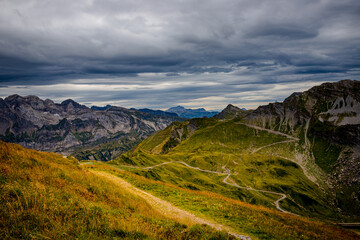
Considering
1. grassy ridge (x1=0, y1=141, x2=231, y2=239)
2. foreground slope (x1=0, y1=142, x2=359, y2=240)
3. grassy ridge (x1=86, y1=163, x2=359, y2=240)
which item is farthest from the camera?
grassy ridge (x1=86, y1=163, x2=359, y2=240)

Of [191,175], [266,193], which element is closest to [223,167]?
[266,193]

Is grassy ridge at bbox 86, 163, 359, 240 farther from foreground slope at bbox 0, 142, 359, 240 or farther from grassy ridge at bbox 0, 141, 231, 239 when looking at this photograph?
grassy ridge at bbox 0, 141, 231, 239

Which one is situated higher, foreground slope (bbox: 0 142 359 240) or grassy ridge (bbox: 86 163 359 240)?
foreground slope (bbox: 0 142 359 240)

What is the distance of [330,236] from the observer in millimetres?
20891

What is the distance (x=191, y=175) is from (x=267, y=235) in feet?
300

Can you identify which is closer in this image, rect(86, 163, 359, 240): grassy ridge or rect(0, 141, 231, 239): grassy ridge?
rect(0, 141, 231, 239): grassy ridge

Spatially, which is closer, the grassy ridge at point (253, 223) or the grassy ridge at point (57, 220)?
the grassy ridge at point (57, 220)

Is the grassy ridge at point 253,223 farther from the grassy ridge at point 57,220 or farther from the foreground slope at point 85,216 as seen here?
the grassy ridge at point 57,220

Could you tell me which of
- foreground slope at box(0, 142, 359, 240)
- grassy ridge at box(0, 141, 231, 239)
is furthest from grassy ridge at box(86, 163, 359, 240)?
grassy ridge at box(0, 141, 231, 239)

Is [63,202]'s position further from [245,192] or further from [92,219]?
[245,192]

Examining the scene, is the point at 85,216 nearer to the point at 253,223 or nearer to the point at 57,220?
the point at 57,220

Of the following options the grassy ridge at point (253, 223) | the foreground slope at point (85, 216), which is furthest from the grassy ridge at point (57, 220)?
the grassy ridge at point (253, 223)

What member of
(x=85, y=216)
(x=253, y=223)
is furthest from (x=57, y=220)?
(x=253, y=223)

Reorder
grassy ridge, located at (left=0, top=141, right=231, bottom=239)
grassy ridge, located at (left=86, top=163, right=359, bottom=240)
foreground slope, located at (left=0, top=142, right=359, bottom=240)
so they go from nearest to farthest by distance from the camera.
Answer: grassy ridge, located at (left=0, top=141, right=231, bottom=239)
foreground slope, located at (left=0, top=142, right=359, bottom=240)
grassy ridge, located at (left=86, top=163, right=359, bottom=240)
